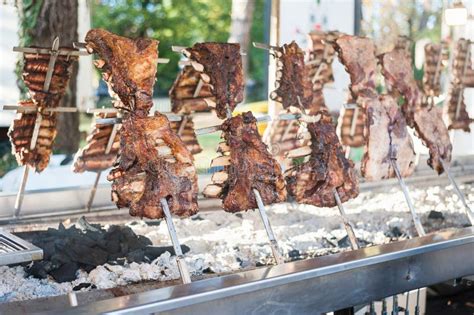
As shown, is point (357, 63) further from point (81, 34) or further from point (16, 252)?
point (81, 34)

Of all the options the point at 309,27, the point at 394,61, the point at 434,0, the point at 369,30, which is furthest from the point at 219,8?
the point at 394,61

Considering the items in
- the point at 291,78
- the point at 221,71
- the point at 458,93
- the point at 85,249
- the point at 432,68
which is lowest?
the point at 85,249

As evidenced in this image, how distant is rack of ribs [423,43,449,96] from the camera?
6621 mm

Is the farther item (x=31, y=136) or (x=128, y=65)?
(x=31, y=136)

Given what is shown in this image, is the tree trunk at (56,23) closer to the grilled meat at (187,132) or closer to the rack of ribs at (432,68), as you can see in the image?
the grilled meat at (187,132)

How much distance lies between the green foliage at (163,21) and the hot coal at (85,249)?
1662 centimetres

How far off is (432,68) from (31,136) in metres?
3.69

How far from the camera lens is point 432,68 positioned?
6.66 meters

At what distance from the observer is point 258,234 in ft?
15.8

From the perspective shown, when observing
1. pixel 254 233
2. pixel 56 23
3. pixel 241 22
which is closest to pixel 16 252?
pixel 254 233

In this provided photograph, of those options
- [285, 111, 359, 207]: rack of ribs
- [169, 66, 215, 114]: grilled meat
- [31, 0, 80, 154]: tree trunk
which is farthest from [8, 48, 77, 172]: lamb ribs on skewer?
[31, 0, 80, 154]: tree trunk

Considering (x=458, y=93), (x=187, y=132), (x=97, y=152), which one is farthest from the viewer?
(x=458, y=93)

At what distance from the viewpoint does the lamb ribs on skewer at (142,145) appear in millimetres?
3367

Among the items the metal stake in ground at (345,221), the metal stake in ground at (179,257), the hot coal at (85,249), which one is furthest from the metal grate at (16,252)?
the metal stake in ground at (345,221)
